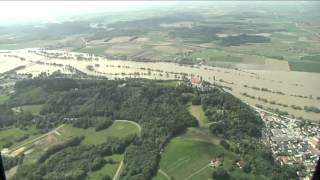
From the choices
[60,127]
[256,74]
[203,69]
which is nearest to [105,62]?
[203,69]

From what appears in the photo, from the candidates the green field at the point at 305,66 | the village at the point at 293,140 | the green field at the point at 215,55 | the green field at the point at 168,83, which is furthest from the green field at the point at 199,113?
the green field at the point at 215,55

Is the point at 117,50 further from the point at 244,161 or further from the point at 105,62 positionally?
the point at 244,161

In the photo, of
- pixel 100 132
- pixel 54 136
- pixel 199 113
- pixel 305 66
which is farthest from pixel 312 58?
pixel 54 136

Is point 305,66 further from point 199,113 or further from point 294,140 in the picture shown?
point 294,140

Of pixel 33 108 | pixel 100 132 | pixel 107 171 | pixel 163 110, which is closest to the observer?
pixel 107 171

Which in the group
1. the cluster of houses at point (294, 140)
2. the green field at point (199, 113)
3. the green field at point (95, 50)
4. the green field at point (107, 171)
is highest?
the green field at point (199, 113)

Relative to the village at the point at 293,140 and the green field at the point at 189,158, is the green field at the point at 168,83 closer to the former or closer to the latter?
the village at the point at 293,140
